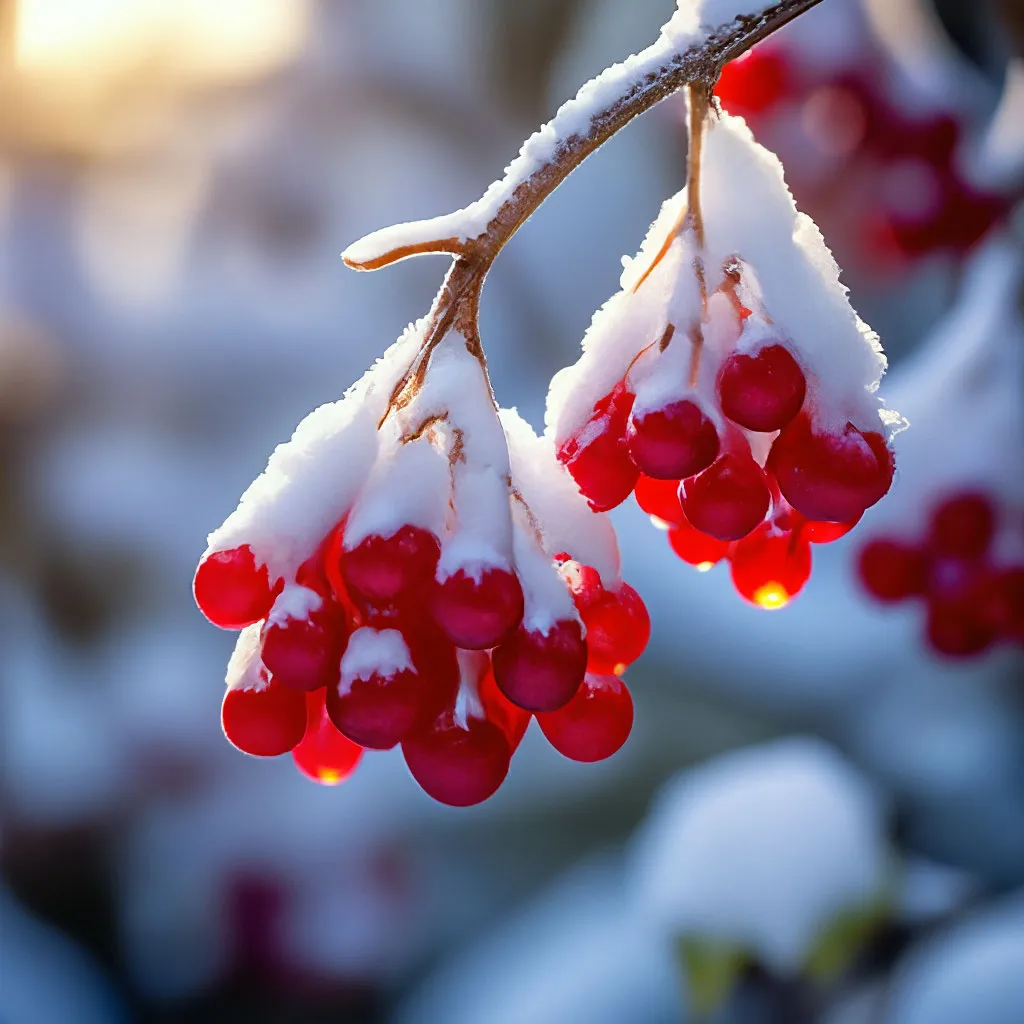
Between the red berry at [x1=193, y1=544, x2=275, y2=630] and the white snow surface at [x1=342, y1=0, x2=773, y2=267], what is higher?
the white snow surface at [x1=342, y1=0, x2=773, y2=267]

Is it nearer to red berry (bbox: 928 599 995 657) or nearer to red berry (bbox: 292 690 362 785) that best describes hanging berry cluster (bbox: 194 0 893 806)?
red berry (bbox: 292 690 362 785)

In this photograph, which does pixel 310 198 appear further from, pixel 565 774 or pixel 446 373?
pixel 446 373

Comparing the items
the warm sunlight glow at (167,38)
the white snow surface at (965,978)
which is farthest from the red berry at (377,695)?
the warm sunlight glow at (167,38)

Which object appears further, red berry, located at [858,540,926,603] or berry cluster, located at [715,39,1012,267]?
berry cluster, located at [715,39,1012,267]

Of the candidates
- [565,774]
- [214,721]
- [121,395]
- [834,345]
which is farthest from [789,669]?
[121,395]

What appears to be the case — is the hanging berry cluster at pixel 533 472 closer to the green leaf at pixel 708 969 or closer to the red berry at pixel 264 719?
the red berry at pixel 264 719

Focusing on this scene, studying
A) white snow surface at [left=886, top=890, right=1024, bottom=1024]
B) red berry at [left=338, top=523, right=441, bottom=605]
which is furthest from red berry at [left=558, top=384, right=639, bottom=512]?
white snow surface at [left=886, top=890, right=1024, bottom=1024]

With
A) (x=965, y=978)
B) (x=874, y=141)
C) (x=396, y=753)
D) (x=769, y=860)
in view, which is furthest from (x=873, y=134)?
(x=396, y=753)
